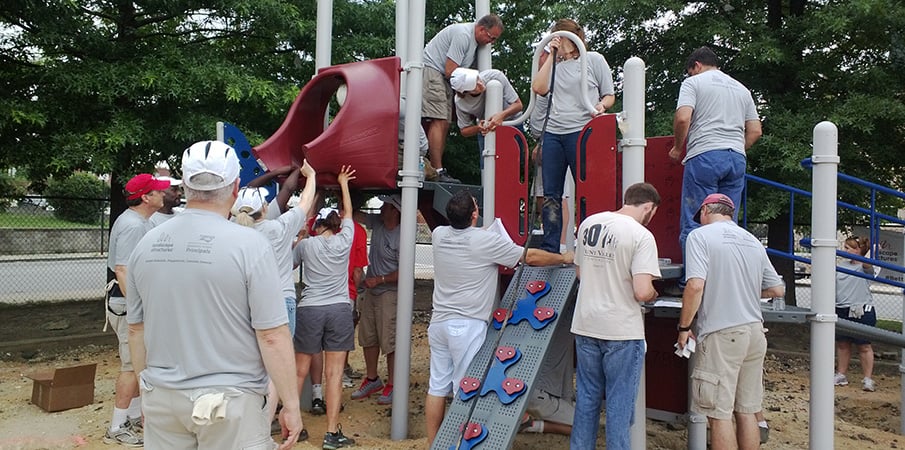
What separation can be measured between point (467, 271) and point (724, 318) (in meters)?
1.53

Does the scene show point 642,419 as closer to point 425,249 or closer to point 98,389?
point 98,389

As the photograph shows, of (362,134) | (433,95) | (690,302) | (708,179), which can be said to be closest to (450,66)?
(433,95)

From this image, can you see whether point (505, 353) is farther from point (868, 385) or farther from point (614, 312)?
point (868, 385)

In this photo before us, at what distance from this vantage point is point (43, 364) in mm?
7879

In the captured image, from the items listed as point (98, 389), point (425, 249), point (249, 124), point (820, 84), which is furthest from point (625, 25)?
point (425, 249)

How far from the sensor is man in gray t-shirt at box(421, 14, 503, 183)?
5.58m

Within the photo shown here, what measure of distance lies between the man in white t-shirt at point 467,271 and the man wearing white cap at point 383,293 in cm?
179

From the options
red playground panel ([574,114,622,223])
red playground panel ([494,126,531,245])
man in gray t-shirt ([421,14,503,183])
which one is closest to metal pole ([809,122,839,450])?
red playground panel ([574,114,622,223])

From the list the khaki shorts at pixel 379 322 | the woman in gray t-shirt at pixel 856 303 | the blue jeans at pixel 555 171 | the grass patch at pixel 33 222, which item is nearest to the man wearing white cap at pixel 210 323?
the blue jeans at pixel 555 171

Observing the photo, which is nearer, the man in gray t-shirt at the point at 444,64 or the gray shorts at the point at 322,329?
the gray shorts at the point at 322,329

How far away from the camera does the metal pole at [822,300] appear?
4387mm

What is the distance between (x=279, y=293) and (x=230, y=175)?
1.41 ft

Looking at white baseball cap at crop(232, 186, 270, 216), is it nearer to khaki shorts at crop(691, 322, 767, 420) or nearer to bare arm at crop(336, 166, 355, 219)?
bare arm at crop(336, 166, 355, 219)

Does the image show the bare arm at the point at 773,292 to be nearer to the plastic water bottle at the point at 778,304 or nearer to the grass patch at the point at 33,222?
the plastic water bottle at the point at 778,304
